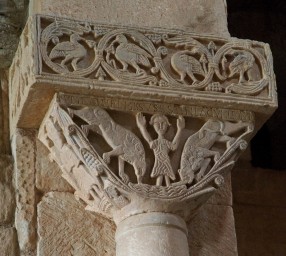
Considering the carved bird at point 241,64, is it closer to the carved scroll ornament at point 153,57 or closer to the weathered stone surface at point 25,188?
the carved scroll ornament at point 153,57

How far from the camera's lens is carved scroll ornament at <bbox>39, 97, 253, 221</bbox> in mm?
2660

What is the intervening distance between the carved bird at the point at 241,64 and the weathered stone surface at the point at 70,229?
2.33 feet

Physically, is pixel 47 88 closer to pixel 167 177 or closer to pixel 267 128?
pixel 167 177

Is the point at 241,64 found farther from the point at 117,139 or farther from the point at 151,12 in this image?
the point at 117,139

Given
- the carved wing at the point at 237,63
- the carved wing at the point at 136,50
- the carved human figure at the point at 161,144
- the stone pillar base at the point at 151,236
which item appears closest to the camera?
the stone pillar base at the point at 151,236

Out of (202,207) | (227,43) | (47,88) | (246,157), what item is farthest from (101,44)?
(246,157)

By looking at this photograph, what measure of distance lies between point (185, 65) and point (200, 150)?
31 centimetres

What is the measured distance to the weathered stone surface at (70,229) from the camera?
2.71 m

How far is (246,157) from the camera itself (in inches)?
211

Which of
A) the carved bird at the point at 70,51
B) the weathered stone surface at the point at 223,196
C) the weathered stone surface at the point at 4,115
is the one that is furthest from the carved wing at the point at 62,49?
the weathered stone surface at the point at 223,196

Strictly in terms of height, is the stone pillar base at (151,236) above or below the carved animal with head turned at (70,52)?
below

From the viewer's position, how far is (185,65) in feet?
9.40

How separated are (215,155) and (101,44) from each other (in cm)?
56

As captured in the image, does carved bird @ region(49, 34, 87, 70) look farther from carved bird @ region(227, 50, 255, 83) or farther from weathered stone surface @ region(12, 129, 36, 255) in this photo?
carved bird @ region(227, 50, 255, 83)
